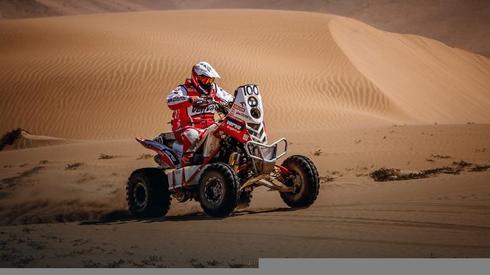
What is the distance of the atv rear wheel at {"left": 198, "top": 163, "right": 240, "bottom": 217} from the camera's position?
1127 centimetres

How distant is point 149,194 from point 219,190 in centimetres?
138

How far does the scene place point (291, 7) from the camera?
116 meters

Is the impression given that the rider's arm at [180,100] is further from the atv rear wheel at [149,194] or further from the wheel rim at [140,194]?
the wheel rim at [140,194]

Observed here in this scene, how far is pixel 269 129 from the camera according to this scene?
31.6 metres

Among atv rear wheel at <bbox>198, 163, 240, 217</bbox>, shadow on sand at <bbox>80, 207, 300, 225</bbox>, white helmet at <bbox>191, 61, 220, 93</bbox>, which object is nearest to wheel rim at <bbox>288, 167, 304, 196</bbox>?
shadow on sand at <bbox>80, 207, 300, 225</bbox>

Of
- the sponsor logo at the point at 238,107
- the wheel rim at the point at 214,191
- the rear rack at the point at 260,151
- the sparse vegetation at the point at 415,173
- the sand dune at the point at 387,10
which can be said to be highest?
the sand dune at the point at 387,10

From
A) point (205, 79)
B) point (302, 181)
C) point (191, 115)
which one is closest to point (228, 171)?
point (302, 181)

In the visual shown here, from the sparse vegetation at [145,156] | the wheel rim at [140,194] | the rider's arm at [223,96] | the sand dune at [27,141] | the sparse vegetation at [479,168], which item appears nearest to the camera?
the rider's arm at [223,96]

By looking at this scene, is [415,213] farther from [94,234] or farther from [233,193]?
[94,234]

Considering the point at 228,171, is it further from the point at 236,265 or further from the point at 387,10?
the point at 387,10

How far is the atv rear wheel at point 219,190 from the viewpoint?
37.0 feet

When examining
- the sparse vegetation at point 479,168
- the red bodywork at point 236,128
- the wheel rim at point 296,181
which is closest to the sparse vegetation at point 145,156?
the sparse vegetation at point 479,168

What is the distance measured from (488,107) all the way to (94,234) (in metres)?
37.0

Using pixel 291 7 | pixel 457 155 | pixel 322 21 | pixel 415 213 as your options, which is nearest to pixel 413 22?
pixel 291 7
